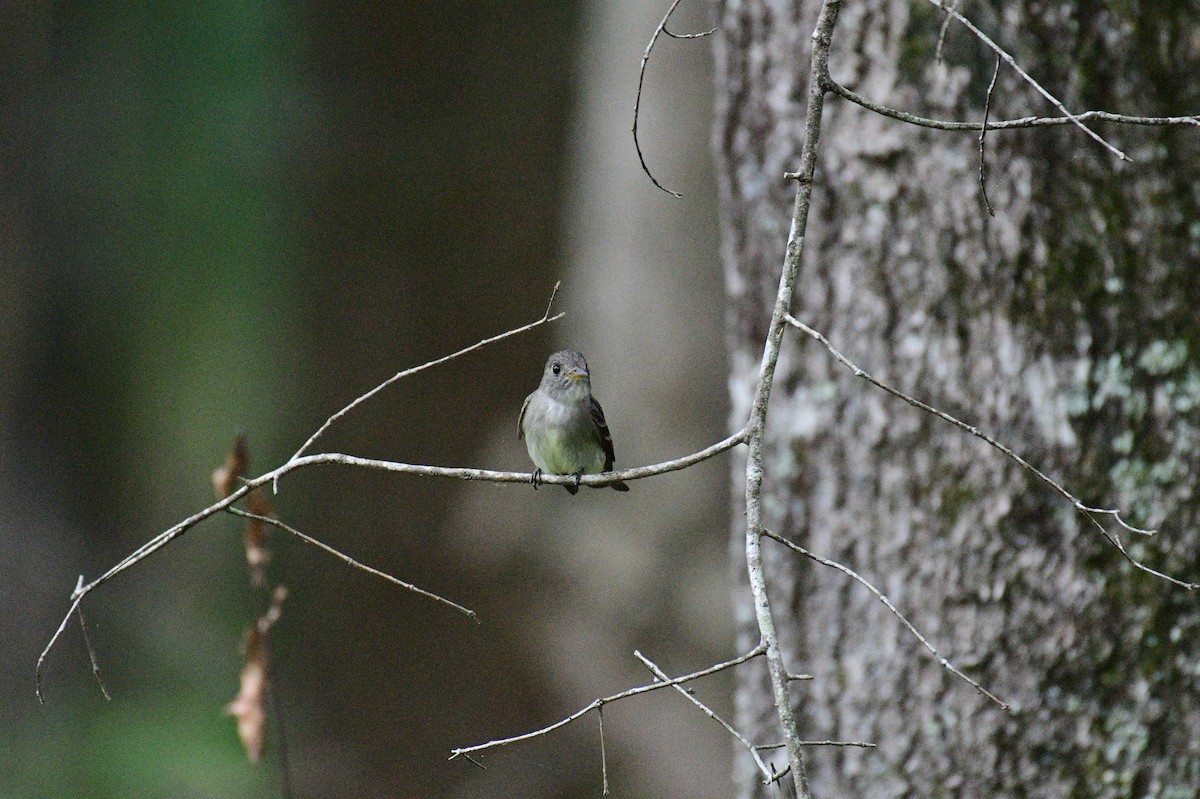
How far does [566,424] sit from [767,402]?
68.1 inches

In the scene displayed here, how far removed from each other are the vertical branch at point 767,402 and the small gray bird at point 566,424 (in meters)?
1.66

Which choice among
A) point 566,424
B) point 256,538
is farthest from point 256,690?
point 566,424

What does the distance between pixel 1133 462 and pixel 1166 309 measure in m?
0.40

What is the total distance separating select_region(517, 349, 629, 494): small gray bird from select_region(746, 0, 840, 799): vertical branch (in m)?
1.66

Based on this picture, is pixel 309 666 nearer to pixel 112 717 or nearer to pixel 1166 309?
pixel 112 717

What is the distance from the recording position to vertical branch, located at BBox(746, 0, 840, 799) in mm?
1440

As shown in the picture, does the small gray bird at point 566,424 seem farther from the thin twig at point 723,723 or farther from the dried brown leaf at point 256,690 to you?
the thin twig at point 723,723

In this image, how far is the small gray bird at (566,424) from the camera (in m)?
3.28

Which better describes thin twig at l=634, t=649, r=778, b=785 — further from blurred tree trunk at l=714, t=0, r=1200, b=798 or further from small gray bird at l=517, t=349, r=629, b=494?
small gray bird at l=517, t=349, r=629, b=494

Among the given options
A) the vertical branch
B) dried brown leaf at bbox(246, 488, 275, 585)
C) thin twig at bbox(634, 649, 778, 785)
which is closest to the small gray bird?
dried brown leaf at bbox(246, 488, 275, 585)

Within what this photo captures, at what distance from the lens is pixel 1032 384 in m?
2.82

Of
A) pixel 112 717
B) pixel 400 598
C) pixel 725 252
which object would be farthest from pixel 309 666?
pixel 725 252

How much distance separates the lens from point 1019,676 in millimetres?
2836

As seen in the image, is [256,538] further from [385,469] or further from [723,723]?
[723,723]
